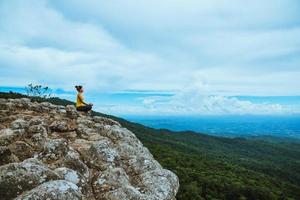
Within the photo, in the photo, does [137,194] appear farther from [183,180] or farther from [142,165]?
[183,180]

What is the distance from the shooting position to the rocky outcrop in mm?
11344

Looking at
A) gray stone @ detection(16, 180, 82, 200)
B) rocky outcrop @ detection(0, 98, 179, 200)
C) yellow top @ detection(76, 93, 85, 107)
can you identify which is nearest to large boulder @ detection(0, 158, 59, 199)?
rocky outcrop @ detection(0, 98, 179, 200)

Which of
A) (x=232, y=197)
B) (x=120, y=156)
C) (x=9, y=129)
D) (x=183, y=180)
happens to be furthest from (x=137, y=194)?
(x=232, y=197)

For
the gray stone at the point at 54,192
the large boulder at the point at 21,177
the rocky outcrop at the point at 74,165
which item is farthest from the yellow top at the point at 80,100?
the gray stone at the point at 54,192

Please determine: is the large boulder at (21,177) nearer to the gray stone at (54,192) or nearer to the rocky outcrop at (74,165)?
the rocky outcrop at (74,165)

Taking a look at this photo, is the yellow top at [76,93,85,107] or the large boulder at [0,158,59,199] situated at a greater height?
the yellow top at [76,93,85,107]

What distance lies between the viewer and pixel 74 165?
14.3 metres

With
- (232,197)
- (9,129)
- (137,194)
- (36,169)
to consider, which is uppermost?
(9,129)

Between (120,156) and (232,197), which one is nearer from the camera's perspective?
(120,156)

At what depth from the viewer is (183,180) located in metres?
94.0

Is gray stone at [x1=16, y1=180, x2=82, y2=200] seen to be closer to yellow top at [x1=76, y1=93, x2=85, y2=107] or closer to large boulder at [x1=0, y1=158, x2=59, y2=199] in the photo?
large boulder at [x1=0, y1=158, x2=59, y2=199]

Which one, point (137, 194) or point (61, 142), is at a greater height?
point (61, 142)

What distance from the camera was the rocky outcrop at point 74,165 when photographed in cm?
1134

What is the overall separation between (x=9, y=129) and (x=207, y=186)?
87482 mm
